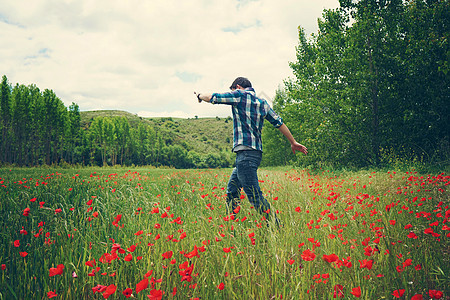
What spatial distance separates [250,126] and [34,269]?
2.60m

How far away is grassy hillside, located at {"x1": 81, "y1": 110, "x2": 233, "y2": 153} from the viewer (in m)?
92.2

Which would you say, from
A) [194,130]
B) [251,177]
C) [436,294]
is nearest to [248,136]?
[251,177]

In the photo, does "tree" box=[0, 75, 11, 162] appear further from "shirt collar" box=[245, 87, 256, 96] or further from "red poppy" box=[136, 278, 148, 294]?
"red poppy" box=[136, 278, 148, 294]

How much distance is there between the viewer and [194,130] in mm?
119062

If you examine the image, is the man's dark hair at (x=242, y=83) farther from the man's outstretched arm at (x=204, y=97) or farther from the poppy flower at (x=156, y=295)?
the poppy flower at (x=156, y=295)

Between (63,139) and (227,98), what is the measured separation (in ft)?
163

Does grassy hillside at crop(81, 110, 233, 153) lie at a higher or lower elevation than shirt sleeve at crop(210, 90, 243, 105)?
higher

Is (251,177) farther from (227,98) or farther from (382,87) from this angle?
(382,87)

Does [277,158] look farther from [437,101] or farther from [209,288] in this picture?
[209,288]

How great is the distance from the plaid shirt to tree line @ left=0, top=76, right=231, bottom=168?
31845 millimetres

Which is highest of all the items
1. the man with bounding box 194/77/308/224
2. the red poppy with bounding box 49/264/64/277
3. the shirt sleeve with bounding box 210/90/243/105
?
the shirt sleeve with bounding box 210/90/243/105

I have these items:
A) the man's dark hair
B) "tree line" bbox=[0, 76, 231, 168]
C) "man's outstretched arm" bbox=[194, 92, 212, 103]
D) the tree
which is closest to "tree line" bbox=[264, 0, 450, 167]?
the man's dark hair

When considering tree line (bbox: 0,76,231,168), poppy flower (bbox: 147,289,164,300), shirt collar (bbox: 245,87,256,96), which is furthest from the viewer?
tree line (bbox: 0,76,231,168)

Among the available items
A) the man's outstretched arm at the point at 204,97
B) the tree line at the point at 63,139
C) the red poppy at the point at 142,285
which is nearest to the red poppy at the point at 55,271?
the red poppy at the point at 142,285
